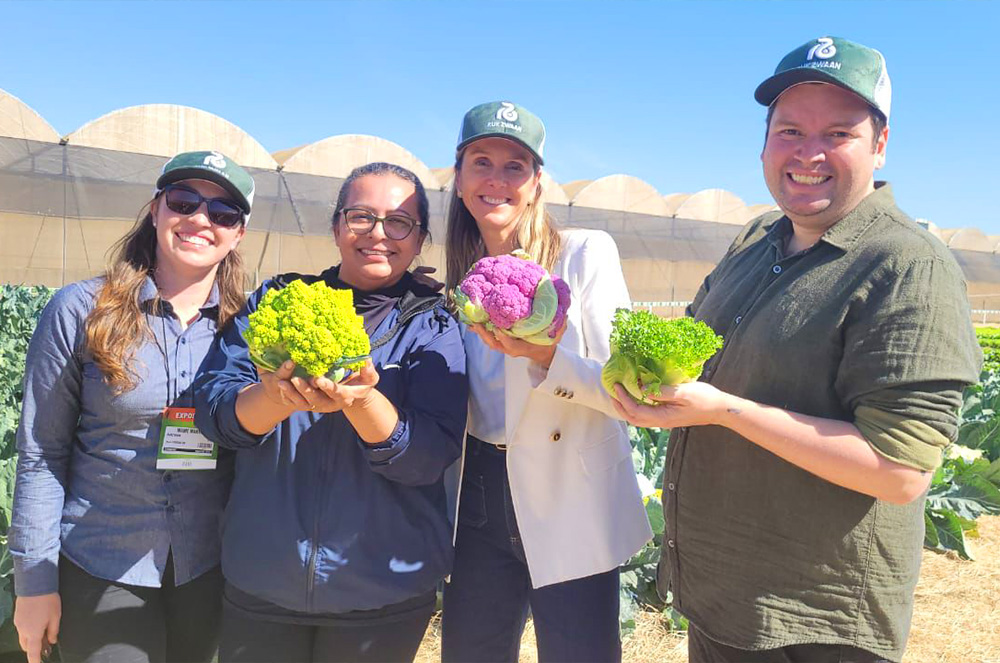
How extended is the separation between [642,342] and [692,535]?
76cm

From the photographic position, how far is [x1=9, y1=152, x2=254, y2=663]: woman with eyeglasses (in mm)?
2523

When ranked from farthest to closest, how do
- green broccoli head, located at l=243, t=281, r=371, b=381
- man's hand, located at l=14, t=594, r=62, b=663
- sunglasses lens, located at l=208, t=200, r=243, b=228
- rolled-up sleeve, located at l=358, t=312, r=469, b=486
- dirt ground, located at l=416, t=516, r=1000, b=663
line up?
dirt ground, located at l=416, t=516, r=1000, b=663 → sunglasses lens, located at l=208, t=200, r=243, b=228 → man's hand, located at l=14, t=594, r=62, b=663 → rolled-up sleeve, located at l=358, t=312, r=469, b=486 → green broccoli head, located at l=243, t=281, r=371, b=381

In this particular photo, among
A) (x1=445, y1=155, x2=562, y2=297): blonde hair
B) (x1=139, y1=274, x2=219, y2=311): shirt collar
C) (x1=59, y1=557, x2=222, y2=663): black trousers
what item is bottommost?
(x1=59, y1=557, x2=222, y2=663): black trousers

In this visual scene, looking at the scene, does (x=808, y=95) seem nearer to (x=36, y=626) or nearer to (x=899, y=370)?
(x=899, y=370)

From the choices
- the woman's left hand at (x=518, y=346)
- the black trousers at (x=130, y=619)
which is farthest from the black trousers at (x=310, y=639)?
Result: the woman's left hand at (x=518, y=346)

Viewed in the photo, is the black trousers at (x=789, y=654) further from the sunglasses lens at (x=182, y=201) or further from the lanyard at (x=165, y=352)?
the sunglasses lens at (x=182, y=201)

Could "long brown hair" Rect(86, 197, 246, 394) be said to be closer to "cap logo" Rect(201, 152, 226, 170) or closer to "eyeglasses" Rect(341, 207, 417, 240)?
"cap logo" Rect(201, 152, 226, 170)

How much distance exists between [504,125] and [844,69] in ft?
3.91

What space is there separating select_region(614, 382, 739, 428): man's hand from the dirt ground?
269 cm

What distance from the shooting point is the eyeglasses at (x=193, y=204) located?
2738 millimetres

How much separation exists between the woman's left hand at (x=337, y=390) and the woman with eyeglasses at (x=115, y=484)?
0.66 m

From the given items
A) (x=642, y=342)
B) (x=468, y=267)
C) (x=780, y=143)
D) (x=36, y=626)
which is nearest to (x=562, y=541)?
(x=642, y=342)

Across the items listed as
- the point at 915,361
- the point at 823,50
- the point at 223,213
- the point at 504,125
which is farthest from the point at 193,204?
the point at 915,361

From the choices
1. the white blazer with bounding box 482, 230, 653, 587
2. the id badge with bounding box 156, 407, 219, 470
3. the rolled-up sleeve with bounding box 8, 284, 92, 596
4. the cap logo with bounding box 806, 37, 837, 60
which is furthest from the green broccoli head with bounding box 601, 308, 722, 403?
the rolled-up sleeve with bounding box 8, 284, 92, 596
